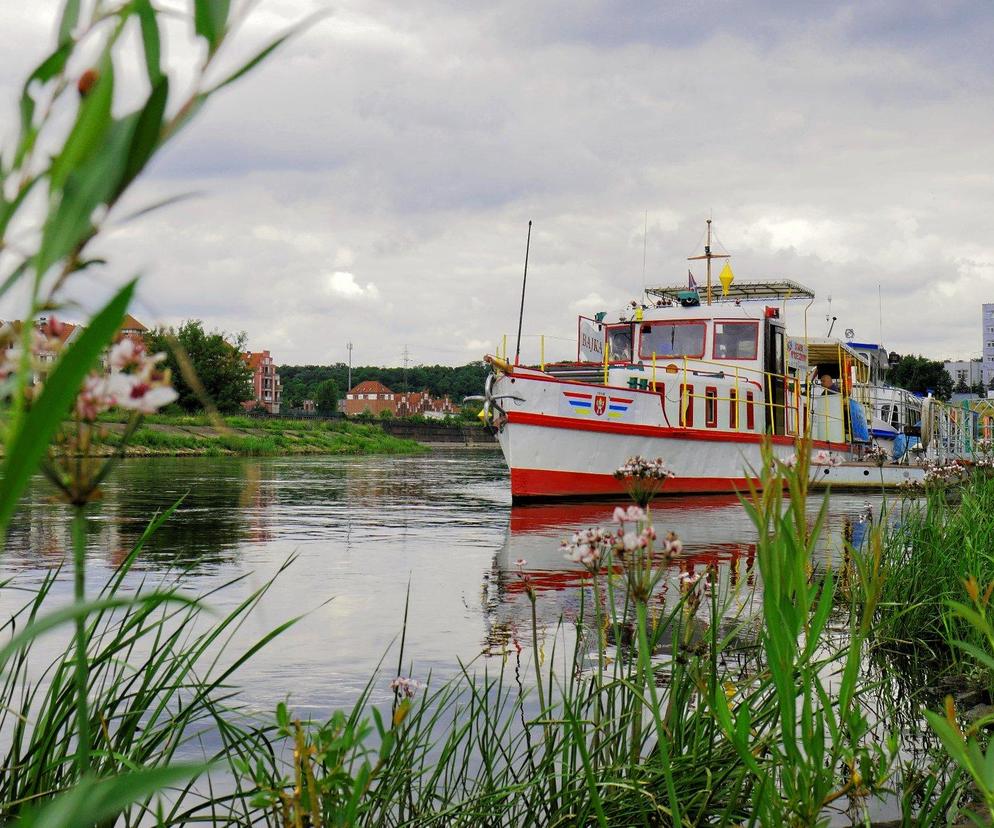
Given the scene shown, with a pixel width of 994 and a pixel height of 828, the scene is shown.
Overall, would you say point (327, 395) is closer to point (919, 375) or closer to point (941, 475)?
point (919, 375)

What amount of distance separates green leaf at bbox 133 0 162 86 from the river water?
1.11 metres

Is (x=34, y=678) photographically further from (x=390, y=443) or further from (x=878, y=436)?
(x=390, y=443)

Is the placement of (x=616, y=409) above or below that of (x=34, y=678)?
above

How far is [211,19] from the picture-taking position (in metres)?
0.57

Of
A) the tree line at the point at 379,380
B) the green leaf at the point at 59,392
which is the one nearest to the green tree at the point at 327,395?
the tree line at the point at 379,380

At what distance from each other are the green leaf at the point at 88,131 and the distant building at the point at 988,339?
149 metres

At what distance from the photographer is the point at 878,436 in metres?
20.6

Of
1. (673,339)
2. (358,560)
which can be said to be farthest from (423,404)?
(358,560)

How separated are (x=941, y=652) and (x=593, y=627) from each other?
1569mm

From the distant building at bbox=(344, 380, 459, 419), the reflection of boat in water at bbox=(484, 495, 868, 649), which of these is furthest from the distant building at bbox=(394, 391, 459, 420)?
the reflection of boat in water at bbox=(484, 495, 868, 649)

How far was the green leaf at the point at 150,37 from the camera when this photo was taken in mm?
556

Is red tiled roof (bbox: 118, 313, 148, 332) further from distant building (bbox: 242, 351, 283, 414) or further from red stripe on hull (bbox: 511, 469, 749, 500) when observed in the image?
distant building (bbox: 242, 351, 283, 414)

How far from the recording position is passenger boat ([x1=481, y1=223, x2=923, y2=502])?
575 inches

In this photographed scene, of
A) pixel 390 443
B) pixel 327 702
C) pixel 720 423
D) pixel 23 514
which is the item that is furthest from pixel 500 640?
pixel 390 443
